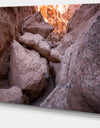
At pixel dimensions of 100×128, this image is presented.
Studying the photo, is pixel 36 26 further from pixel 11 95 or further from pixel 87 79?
pixel 87 79

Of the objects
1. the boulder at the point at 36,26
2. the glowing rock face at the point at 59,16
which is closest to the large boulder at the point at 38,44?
the boulder at the point at 36,26

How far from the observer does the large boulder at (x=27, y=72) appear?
94.3 inches

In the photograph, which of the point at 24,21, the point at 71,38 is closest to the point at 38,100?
the point at 71,38

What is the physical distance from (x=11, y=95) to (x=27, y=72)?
0.54 metres

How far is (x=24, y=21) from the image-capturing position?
10.7 feet

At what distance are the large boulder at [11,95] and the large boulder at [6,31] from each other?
1.53 ft

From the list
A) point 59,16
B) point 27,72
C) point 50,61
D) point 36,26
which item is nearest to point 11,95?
point 27,72

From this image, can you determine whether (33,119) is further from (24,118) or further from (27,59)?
(27,59)

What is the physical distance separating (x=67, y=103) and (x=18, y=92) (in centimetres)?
99

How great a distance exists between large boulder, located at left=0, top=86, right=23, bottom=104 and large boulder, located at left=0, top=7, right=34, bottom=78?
1.53ft

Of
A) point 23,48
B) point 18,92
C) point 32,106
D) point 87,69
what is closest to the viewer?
point 87,69

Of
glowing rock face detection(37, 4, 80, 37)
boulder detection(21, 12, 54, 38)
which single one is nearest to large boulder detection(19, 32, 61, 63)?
boulder detection(21, 12, 54, 38)

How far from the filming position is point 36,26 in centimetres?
308

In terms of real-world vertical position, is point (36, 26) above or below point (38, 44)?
above
